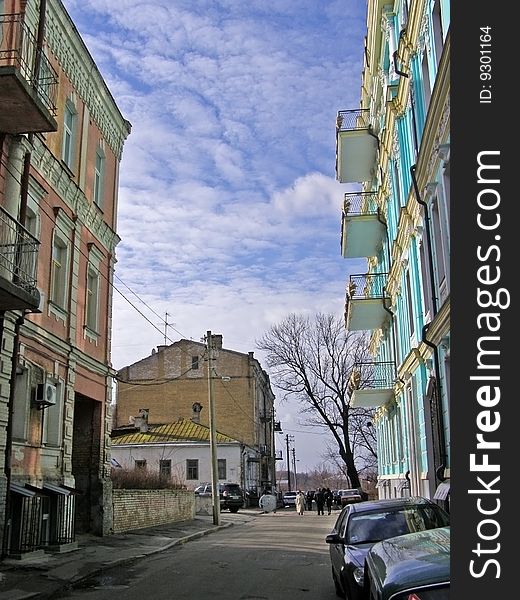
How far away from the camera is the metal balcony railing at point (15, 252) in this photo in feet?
42.5

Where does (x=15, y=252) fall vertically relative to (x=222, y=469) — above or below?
above

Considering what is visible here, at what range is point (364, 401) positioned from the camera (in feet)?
84.0

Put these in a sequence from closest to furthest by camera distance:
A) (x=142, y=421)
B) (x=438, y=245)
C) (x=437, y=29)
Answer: (x=437, y=29) → (x=438, y=245) → (x=142, y=421)

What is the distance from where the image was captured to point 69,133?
1836cm

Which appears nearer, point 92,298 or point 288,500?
point 92,298

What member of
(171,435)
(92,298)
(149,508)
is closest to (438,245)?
(92,298)

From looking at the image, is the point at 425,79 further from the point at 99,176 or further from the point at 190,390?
the point at 190,390

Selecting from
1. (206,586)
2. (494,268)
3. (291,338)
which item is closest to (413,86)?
(206,586)

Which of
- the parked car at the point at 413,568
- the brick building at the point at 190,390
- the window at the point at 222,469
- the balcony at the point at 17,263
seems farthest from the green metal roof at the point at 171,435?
the parked car at the point at 413,568

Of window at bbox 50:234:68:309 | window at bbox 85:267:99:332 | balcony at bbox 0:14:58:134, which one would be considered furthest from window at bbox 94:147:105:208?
balcony at bbox 0:14:58:134

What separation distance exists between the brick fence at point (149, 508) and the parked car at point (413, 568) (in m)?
16.2

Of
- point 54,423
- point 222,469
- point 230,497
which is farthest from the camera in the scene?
point 222,469

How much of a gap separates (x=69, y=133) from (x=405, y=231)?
30.1ft

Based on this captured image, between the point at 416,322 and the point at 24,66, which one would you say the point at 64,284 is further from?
the point at 416,322
